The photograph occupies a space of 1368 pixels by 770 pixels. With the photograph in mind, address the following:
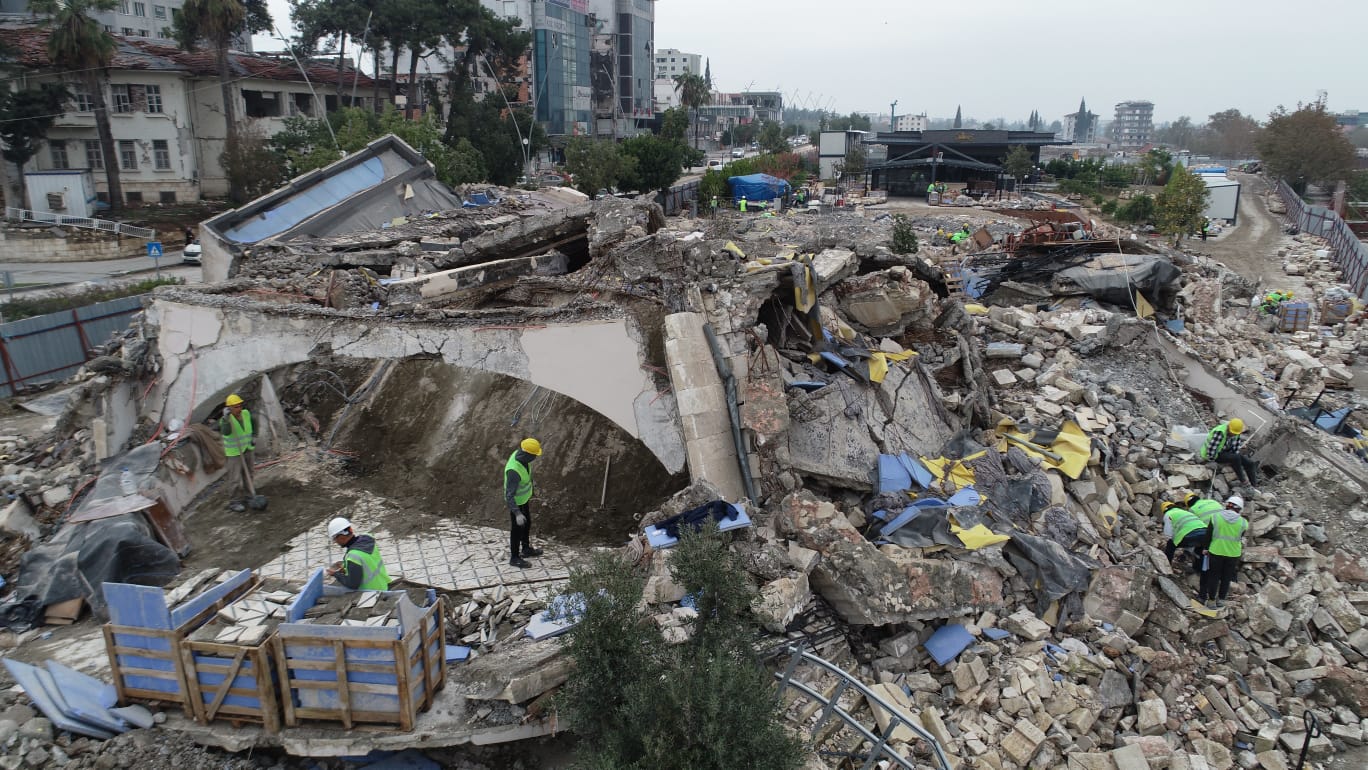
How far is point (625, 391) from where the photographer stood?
25.9 feet

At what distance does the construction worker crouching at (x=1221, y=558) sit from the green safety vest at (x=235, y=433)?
9765mm

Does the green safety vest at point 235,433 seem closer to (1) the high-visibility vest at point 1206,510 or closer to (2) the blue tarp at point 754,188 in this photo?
(1) the high-visibility vest at point 1206,510

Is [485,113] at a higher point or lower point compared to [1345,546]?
higher

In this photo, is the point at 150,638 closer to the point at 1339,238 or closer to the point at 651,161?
the point at 651,161

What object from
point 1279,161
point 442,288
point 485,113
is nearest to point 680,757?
point 442,288

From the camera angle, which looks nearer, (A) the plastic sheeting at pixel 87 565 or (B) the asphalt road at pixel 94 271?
(A) the plastic sheeting at pixel 87 565

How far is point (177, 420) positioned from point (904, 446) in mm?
8048

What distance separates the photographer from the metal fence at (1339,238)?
21922 millimetres

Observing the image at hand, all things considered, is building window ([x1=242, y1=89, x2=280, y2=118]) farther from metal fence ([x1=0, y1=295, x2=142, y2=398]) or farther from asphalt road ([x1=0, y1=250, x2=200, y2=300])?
metal fence ([x1=0, y1=295, x2=142, y2=398])

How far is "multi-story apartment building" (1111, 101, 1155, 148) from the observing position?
182000 mm

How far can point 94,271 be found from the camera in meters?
24.1

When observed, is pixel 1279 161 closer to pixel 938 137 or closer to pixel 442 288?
pixel 938 137

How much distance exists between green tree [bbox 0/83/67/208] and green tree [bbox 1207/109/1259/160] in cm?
10743

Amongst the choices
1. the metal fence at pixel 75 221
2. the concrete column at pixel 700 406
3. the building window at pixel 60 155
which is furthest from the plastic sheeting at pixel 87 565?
the building window at pixel 60 155
